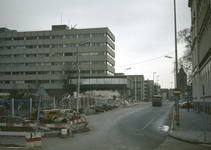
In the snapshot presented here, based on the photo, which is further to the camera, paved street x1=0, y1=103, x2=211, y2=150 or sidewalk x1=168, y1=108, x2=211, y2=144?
sidewalk x1=168, y1=108, x2=211, y2=144

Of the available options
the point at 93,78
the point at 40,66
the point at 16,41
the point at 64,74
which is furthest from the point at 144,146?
the point at 16,41

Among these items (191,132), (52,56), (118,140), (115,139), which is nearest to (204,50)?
(191,132)

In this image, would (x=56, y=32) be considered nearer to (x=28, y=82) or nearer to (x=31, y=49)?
(x=31, y=49)

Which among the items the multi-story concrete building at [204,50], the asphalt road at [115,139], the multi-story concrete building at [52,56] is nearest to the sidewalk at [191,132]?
the asphalt road at [115,139]

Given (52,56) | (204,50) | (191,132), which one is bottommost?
(191,132)

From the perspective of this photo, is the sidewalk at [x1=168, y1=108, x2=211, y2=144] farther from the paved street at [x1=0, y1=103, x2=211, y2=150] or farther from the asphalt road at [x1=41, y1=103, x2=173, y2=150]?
the asphalt road at [x1=41, y1=103, x2=173, y2=150]

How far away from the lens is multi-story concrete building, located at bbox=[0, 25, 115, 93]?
273ft

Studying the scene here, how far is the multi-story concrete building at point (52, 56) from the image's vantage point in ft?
273

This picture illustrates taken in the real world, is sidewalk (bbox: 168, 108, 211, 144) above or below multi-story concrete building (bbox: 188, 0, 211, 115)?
below

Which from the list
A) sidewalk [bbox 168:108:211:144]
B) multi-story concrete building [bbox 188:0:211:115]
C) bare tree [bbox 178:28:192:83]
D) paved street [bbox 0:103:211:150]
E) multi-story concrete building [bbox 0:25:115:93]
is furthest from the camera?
multi-story concrete building [bbox 0:25:115:93]

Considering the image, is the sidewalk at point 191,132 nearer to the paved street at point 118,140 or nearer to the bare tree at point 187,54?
the paved street at point 118,140

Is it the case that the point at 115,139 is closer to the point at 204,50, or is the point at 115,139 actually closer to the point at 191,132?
the point at 191,132

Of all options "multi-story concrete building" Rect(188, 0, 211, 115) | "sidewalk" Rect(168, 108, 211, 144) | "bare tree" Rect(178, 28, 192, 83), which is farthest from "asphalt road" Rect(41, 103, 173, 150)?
"bare tree" Rect(178, 28, 192, 83)

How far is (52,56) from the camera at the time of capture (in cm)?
8569
